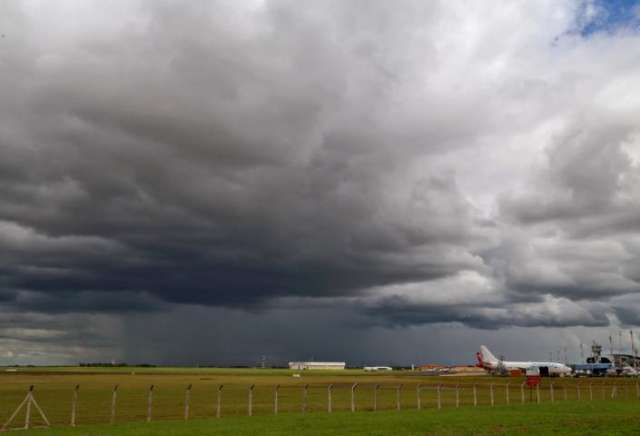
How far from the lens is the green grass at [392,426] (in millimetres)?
30609

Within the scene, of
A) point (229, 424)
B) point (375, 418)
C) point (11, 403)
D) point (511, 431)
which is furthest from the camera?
point (11, 403)

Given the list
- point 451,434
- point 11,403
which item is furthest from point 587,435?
point 11,403

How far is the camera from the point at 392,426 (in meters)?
33.2

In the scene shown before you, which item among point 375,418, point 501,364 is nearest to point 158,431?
point 375,418

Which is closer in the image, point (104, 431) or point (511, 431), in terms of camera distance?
point (511, 431)

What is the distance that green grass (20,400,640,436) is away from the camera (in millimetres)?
30609

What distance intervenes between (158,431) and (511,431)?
1781 cm

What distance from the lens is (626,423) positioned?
111ft

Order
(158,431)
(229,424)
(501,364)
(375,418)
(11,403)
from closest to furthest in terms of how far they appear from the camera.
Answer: (158,431) → (229,424) → (375,418) → (11,403) → (501,364)

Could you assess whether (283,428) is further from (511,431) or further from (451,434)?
(511,431)

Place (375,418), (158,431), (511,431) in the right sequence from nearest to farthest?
1. (511,431)
2. (158,431)
3. (375,418)

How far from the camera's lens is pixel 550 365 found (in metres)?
199

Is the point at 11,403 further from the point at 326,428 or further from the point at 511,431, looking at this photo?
the point at 511,431

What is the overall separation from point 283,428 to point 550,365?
7290 inches
